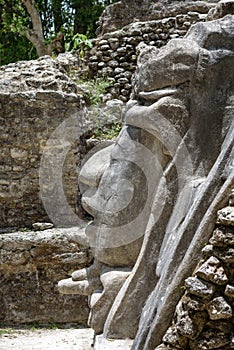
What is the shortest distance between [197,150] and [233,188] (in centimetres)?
42

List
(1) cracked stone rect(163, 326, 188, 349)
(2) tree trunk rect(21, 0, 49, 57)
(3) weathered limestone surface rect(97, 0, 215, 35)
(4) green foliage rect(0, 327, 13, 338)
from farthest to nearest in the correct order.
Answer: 1. (2) tree trunk rect(21, 0, 49, 57)
2. (3) weathered limestone surface rect(97, 0, 215, 35)
3. (4) green foliage rect(0, 327, 13, 338)
4. (1) cracked stone rect(163, 326, 188, 349)

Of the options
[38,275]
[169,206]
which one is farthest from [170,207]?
[38,275]

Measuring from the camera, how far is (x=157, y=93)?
8.11ft

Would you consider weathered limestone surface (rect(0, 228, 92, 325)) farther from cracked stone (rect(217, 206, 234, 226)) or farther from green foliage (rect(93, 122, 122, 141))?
cracked stone (rect(217, 206, 234, 226))

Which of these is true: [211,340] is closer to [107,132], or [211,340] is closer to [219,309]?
[219,309]

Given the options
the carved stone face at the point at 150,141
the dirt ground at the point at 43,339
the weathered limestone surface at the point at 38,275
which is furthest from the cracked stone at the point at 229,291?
the weathered limestone surface at the point at 38,275

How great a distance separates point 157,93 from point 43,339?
311cm

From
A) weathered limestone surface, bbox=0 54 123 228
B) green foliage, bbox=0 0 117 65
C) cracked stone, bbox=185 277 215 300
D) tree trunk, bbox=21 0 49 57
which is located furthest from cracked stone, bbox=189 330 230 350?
green foliage, bbox=0 0 117 65

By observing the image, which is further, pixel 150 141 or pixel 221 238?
pixel 150 141

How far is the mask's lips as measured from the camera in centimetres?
244

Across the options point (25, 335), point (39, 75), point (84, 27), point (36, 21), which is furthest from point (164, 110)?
point (84, 27)

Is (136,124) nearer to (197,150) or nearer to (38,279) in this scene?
(197,150)

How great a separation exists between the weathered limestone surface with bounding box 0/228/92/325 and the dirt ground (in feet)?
0.83

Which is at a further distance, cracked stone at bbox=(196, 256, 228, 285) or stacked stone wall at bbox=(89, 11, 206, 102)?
stacked stone wall at bbox=(89, 11, 206, 102)
